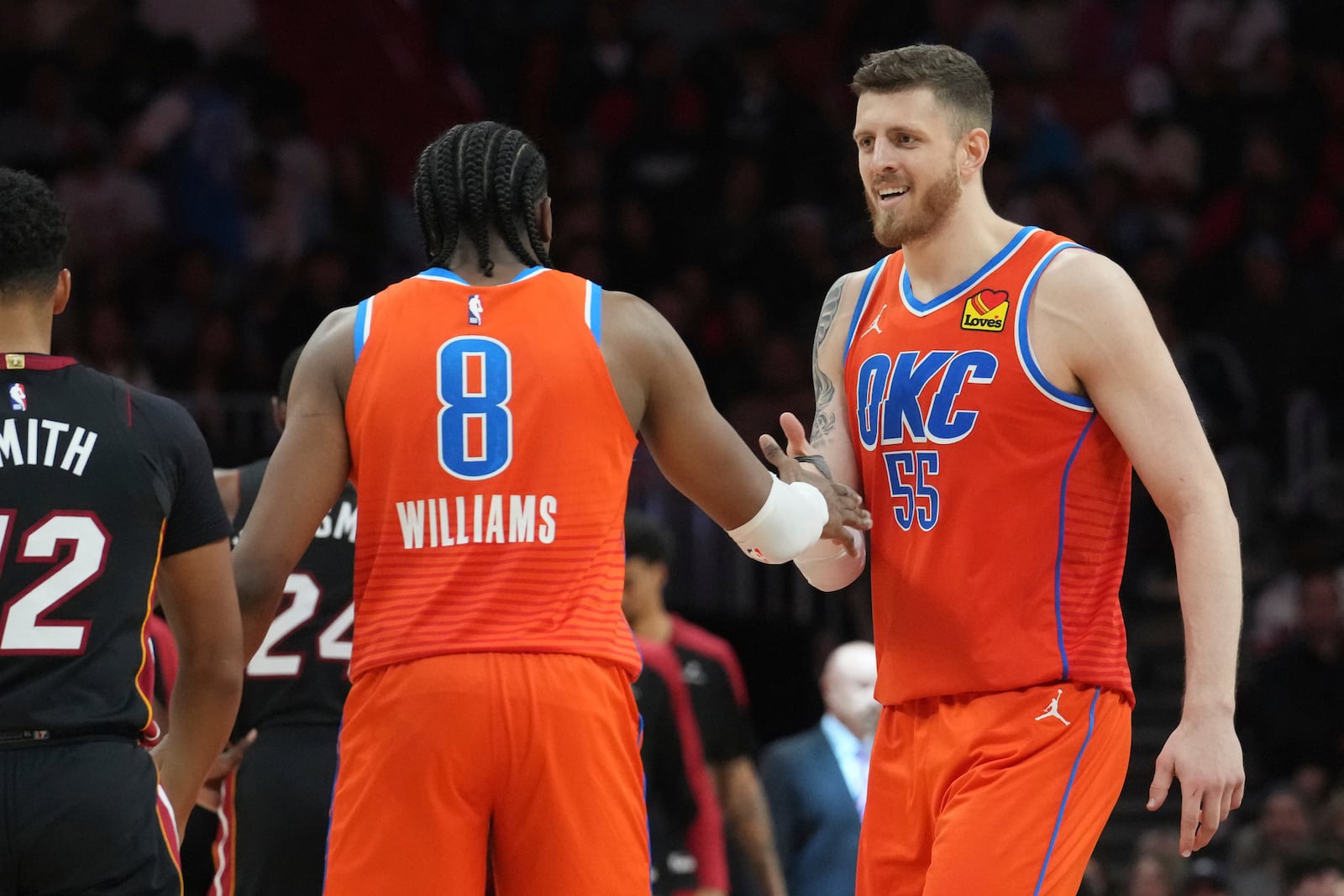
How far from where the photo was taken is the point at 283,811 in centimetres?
607

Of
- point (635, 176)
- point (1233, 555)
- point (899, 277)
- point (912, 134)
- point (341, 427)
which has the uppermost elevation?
point (635, 176)

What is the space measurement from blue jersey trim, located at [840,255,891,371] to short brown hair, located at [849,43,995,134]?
46 centimetres

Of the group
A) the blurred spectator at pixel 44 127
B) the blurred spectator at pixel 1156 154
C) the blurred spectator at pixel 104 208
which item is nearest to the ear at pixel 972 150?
the blurred spectator at pixel 104 208

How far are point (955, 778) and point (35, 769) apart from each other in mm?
2128

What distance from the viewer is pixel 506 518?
4.40 m

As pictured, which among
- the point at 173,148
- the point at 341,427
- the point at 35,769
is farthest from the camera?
the point at 173,148

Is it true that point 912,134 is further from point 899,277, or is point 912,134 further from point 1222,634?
point 1222,634

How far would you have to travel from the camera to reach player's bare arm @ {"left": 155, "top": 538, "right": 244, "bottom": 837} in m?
4.53

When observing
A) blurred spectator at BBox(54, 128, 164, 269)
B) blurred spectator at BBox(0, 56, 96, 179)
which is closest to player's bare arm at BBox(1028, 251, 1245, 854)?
blurred spectator at BBox(54, 128, 164, 269)

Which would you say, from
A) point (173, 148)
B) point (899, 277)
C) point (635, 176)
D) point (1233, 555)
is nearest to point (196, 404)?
point (173, 148)

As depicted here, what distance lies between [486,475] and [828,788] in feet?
19.0

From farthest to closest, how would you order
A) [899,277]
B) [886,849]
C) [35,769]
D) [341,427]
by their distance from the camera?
[899,277], [886,849], [341,427], [35,769]

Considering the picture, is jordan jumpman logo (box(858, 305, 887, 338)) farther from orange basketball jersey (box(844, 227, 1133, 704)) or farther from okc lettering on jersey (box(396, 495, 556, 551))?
okc lettering on jersey (box(396, 495, 556, 551))

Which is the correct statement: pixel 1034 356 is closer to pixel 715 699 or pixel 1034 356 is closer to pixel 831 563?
pixel 831 563
